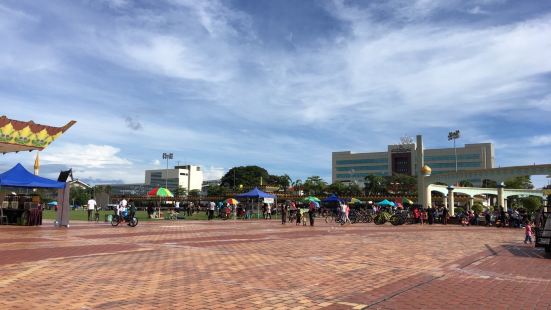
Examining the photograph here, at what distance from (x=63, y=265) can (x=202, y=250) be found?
13.2 feet

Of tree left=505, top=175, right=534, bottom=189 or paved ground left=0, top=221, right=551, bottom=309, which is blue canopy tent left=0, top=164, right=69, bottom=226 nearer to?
paved ground left=0, top=221, right=551, bottom=309

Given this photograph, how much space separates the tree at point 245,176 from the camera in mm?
133500

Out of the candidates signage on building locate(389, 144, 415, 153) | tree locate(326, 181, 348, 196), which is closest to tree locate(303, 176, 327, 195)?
tree locate(326, 181, 348, 196)

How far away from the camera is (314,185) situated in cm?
11400

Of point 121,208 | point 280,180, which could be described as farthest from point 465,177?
point 280,180

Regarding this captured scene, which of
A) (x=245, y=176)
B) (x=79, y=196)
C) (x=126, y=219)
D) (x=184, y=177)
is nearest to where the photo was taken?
(x=126, y=219)

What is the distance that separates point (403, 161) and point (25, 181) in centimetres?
13466

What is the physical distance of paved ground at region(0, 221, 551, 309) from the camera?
6.65m

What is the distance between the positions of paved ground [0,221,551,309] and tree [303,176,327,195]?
93.7 meters

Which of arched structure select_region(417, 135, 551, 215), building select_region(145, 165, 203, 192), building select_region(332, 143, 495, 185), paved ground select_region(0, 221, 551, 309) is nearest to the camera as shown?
paved ground select_region(0, 221, 551, 309)

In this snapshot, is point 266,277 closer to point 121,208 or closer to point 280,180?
point 121,208

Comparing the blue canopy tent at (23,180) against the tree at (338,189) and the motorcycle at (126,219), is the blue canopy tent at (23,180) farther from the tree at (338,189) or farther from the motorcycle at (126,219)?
the tree at (338,189)

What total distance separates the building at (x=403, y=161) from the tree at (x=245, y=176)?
2761cm

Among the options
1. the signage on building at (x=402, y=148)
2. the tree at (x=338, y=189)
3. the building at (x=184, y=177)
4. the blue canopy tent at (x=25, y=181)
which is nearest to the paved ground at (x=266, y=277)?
the blue canopy tent at (x=25, y=181)
